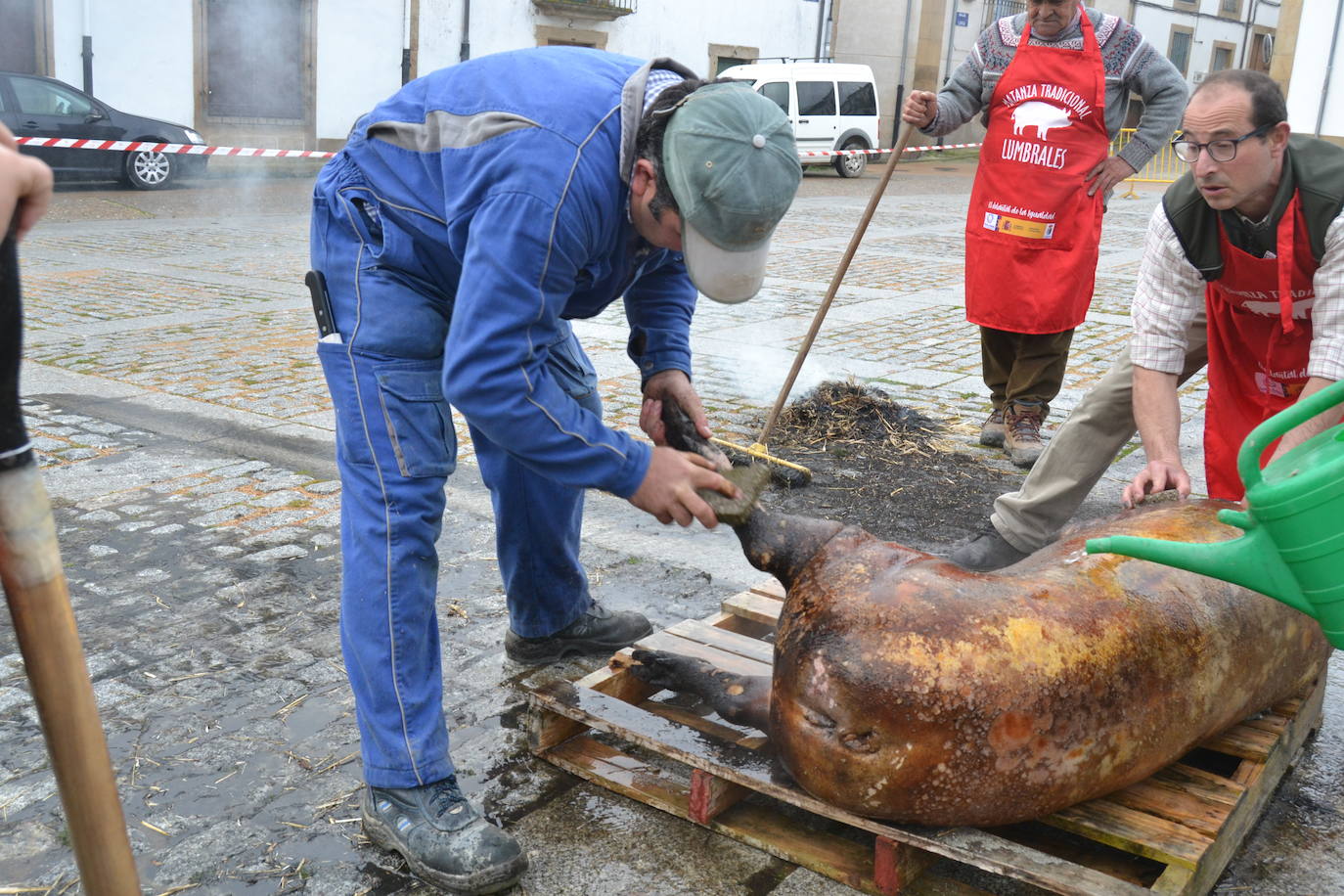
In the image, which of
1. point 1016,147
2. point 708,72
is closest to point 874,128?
point 708,72

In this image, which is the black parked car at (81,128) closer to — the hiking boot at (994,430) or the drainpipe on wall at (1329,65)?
the hiking boot at (994,430)

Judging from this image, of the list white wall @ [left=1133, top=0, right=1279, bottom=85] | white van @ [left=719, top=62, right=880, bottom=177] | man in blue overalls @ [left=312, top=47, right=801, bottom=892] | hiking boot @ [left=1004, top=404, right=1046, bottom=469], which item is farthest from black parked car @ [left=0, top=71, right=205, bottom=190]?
white wall @ [left=1133, top=0, right=1279, bottom=85]

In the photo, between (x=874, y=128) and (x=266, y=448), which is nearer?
(x=266, y=448)

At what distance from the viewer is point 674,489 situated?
8.03ft

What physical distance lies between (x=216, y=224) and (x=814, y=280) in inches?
268

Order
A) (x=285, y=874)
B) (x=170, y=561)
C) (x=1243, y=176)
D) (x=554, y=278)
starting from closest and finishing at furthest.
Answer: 1. (x=554, y=278)
2. (x=285, y=874)
3. (x=1243, y=176)
4. (x=170, y=561)

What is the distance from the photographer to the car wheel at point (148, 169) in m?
16.0

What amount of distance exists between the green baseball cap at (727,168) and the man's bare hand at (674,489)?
39 centimetres

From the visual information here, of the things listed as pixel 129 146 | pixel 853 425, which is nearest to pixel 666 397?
pixel 853 425

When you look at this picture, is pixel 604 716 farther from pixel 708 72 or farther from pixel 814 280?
pixel 708 72

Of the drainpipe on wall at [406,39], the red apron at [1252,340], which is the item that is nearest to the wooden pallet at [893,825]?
the red apron at [1252,340]

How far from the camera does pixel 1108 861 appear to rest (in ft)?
8.34

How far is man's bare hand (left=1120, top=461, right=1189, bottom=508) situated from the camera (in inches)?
130

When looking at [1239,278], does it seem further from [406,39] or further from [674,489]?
[406,39]
